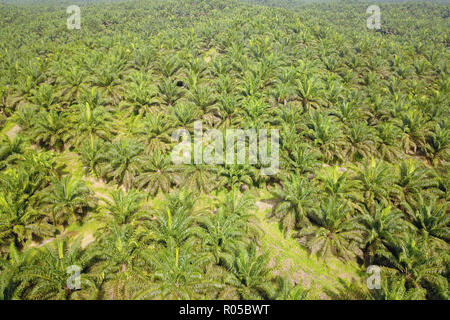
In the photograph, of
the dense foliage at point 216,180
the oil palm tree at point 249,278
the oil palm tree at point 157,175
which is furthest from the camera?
the oil palm tree at point 157,175

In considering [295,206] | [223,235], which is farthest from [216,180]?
[295,206]

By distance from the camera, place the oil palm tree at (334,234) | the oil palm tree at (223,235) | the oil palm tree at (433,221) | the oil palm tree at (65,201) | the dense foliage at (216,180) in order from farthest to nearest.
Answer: the oil palm tree at (65,201), the oil palm tree at (334,234), the oil palm tree at (433,221), the oil palm tree at (223,235), the dense foliage at (216,180)

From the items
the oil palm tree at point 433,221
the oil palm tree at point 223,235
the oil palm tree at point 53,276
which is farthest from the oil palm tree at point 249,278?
the oil palm tree at point 433,221

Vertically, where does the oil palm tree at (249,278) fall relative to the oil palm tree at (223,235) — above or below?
below

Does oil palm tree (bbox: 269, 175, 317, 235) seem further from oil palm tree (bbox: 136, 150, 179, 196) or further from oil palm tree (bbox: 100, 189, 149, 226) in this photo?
oil palm tree (bbox: 100, 189, 149, 226)

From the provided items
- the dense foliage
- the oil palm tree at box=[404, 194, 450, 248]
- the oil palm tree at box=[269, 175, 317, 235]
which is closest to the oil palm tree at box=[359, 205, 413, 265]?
the dense foliage

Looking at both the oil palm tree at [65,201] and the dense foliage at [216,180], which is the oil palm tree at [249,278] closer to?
the dense foliage at [216,180]

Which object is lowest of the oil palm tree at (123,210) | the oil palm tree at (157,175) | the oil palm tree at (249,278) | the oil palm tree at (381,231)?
the oil palm tree at (249,278)
